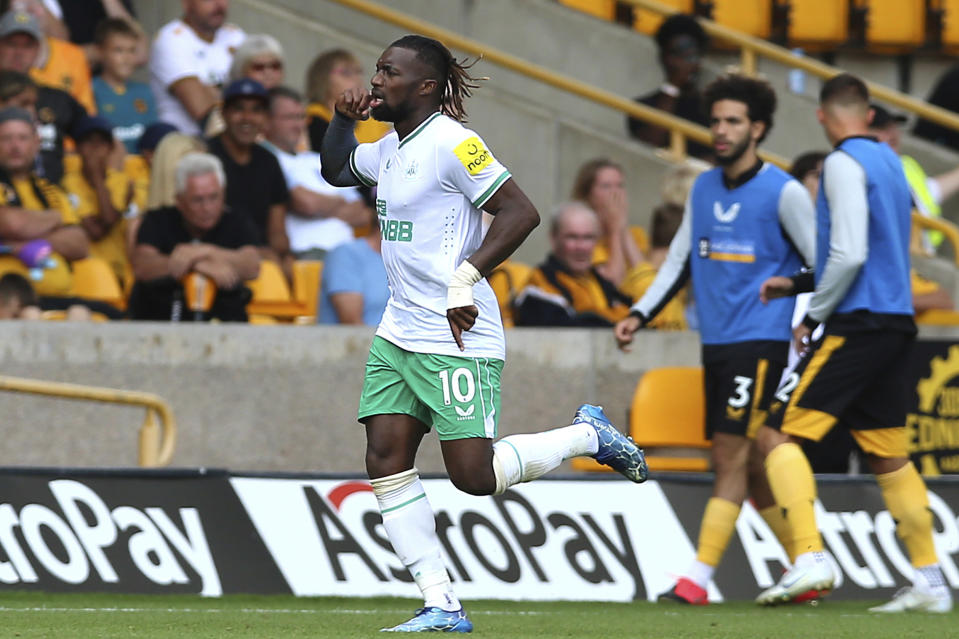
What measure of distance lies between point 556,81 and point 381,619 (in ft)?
21.8

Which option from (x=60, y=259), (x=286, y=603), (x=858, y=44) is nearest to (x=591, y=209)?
(x=60, y=259)

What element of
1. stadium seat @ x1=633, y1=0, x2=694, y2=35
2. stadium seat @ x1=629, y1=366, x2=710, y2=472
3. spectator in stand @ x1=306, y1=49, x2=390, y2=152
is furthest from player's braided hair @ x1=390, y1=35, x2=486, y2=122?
stadium seat @ x1=633, y1=0, x2=694, y2=35

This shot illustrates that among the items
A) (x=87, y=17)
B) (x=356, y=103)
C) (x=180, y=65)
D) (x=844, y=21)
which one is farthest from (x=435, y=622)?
(x=844, y=21)

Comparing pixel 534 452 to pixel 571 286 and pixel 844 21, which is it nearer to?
pixel 571 286

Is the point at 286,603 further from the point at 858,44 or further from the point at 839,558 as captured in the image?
the point at 858,44

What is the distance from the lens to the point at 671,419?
9461 millimetres

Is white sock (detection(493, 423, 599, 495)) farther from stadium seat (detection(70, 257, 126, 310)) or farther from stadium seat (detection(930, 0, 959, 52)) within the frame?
stadium seat (detection(930, 0, 959, 52))

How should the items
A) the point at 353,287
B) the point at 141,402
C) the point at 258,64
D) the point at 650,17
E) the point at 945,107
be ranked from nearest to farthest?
the point at 141,402 < the point at 353,287 < the point at 258,64 < the point at 945,107 < the point at 650,17

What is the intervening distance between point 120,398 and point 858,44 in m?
9.36

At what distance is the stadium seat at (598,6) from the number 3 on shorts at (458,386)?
9322mm

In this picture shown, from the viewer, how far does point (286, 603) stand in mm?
8109

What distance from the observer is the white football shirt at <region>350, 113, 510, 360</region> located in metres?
6.13

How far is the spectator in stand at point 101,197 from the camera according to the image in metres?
10.7

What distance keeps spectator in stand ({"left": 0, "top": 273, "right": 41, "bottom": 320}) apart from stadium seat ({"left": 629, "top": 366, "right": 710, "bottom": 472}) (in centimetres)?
327
